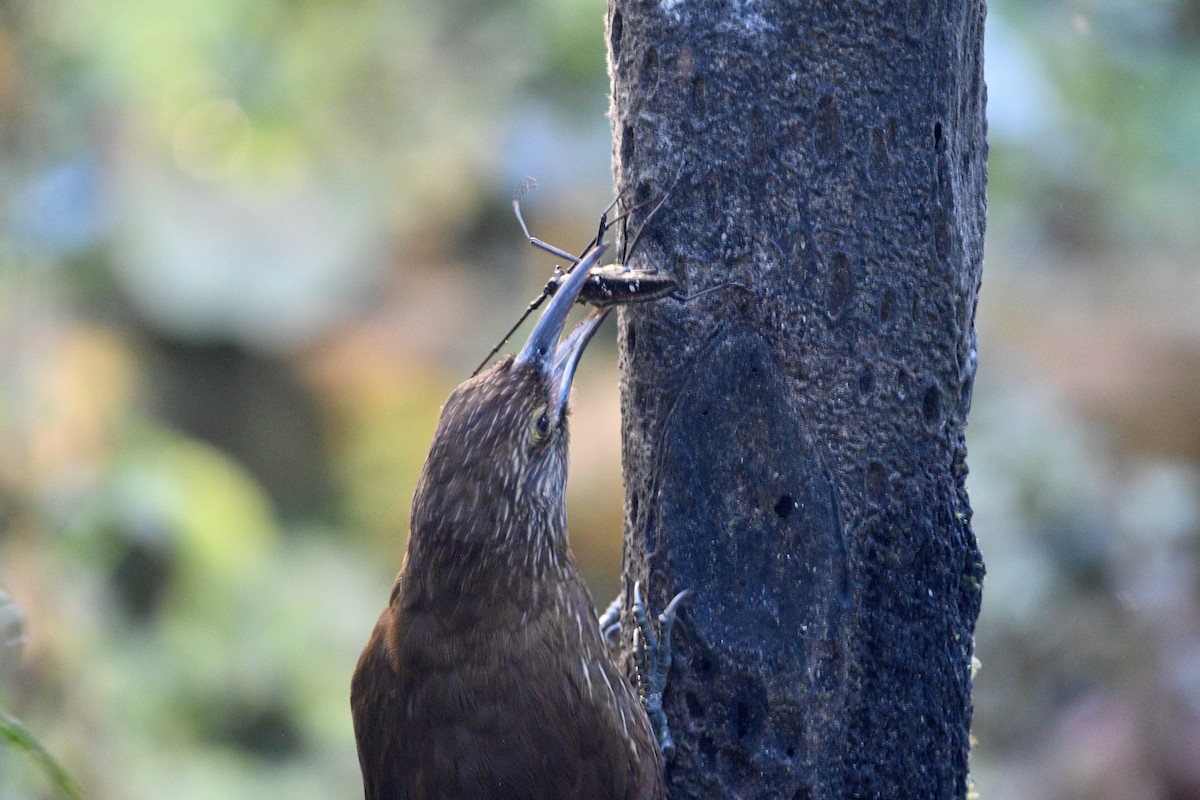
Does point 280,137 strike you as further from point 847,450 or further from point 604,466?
point 847,450

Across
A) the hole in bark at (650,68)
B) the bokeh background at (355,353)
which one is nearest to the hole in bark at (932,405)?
the hole in bark at (650,68)

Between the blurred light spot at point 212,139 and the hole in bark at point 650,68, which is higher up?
the blurred light spot at point 212,139

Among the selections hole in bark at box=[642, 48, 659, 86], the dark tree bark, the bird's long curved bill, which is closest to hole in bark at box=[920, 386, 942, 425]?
the dark tree bark

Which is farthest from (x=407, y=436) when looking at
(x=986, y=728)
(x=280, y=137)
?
(x=986, y=728)

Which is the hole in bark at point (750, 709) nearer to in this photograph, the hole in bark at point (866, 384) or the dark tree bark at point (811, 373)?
the dark tree bark at point (811, 373)

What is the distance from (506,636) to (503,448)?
32 cm

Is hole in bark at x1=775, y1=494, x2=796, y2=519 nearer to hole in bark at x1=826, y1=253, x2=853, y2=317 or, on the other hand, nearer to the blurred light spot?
hole in bark at x1=826, y1=253, x2=853, y2=317

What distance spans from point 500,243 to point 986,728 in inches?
171

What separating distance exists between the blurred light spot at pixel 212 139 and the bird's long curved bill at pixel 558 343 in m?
5.30

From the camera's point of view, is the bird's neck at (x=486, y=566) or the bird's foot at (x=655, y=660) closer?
the bird's foot at (x=655, y=660)

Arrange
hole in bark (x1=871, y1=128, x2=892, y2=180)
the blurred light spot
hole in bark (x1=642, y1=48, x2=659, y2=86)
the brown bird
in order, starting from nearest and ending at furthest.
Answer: hole in bark (x1=871, y1=128, x2=892, y2=180)
hole in bark (x1=642, y1=48, x2=659, y2=86)
the brown bird
the blurred light spot

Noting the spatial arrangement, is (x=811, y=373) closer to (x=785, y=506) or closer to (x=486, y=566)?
(x=785, y=506)

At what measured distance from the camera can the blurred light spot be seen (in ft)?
23.2

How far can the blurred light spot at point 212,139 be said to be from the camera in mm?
7086
